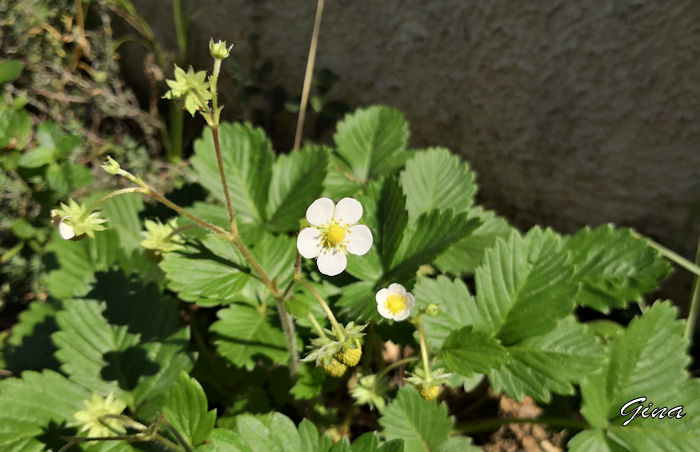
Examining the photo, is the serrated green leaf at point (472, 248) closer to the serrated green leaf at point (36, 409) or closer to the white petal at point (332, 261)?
the white petal at point (332, 261)

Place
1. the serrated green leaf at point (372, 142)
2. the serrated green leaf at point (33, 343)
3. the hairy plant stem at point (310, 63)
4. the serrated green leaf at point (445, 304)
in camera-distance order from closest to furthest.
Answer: the serrated green leaf at point (445, 304)
the serrated green leaf at point (33, 343)
the serrated green leaf at point (372, 142)
the hairy plant stem at point (310, 63)

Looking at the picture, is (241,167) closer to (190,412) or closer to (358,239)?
(358,239)

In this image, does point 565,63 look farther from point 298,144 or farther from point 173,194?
point 173,194

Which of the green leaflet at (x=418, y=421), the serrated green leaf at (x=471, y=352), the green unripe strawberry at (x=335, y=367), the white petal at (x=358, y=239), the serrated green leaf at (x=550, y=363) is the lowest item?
the green leaflet at (x=418, y=421)

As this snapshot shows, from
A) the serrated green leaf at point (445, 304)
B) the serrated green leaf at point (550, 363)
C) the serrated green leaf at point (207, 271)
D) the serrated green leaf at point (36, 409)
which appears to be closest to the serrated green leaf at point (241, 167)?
the serrated green leaf at point (207, 271)

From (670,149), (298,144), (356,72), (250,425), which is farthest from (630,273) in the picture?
(298,144)

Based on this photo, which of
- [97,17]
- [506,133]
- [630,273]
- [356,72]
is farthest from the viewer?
[97,17]
